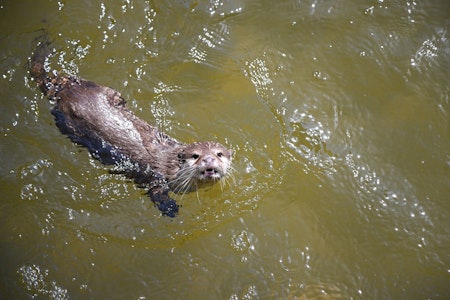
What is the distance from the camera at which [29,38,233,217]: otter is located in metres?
2.84

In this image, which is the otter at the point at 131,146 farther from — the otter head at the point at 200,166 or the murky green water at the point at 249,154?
the murky green water at the point at 249,154

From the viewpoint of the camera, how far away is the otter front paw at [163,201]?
9.89 feet

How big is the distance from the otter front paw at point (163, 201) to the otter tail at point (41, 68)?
1098 mm

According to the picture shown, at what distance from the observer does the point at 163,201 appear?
3.02 m

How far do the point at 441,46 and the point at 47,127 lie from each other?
3.33 m

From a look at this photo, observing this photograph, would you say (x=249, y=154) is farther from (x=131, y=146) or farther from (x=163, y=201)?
(x=131, y=146)

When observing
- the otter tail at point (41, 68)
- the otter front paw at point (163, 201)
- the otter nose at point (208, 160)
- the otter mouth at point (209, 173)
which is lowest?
the otter front paw at point (163, 201)

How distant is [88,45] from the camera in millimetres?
3629

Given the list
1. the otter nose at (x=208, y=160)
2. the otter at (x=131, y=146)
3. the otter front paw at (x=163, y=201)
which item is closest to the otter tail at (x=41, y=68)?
the otter at (x=131, y=146)

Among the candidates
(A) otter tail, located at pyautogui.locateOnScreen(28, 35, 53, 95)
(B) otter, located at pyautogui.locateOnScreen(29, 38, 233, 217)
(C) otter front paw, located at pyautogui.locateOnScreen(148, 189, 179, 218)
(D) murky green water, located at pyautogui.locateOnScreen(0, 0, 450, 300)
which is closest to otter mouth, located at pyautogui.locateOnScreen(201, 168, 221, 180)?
(B) otter, located at pyautogui.locateOnScreen(29, 38, 233, 217)

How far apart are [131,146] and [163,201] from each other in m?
0.44

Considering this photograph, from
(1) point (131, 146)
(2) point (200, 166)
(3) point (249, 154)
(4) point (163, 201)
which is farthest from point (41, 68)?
(3) point (249, 154)

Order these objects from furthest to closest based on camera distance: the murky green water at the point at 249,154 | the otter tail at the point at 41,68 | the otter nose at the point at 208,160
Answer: the otter tail at the point at 41,68, the murky green water at the point at 249,154, the otter nose at the point at 208,160

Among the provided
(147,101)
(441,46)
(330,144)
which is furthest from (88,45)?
(441,46)
